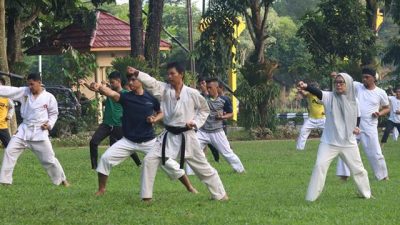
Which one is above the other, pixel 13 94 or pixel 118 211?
pixel 13 94

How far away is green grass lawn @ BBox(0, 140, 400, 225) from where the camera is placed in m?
11.0

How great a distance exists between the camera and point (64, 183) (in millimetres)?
15406

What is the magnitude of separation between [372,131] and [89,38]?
24.2 metres

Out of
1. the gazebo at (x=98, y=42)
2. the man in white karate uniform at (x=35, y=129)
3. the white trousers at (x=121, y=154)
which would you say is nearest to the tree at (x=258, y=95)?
the gazebo at (x=98, y=42)

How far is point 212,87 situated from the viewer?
1794 centimetres

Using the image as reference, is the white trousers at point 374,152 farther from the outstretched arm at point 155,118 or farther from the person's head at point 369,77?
the outstretched arm at point 155,118

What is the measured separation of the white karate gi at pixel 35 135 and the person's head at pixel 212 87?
3595mm

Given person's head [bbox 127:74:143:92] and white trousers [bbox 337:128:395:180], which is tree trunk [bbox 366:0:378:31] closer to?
white trousers [bbox 337:128:395:180]

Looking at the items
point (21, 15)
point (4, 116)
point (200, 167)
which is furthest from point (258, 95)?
point (200, 167)

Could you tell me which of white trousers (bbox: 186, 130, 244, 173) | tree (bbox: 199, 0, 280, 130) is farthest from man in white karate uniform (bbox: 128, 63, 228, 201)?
tree (bbox: 199, 0, 280, 130)

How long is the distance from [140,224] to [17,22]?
2184 centimetres

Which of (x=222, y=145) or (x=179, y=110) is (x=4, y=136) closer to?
(x=222, y=145)

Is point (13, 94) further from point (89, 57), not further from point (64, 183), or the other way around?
point (89, 57)

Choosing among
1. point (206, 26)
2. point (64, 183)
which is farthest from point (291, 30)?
point (64, 183)
